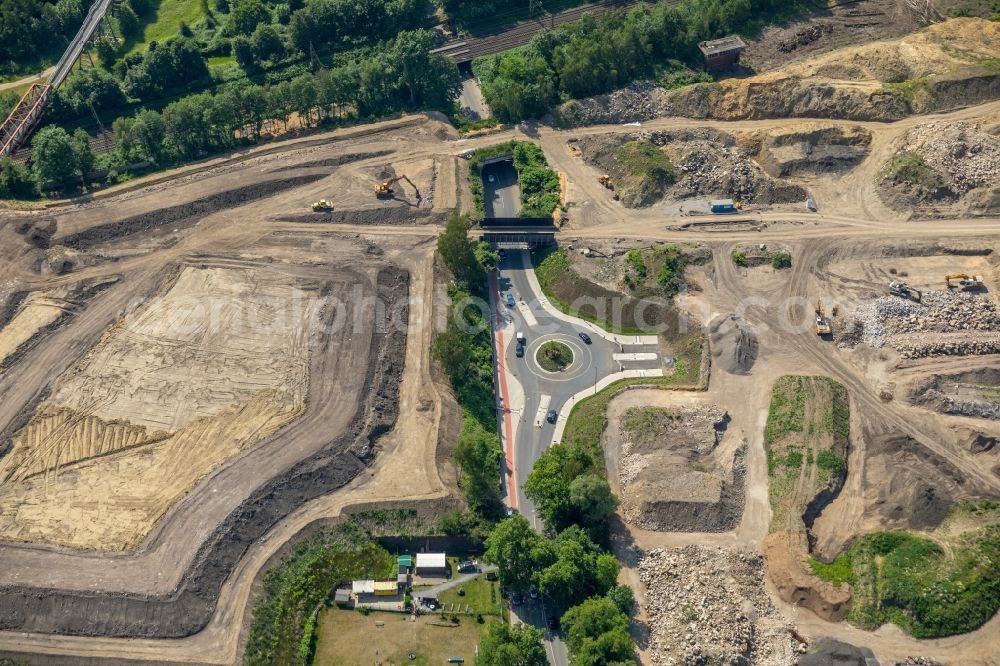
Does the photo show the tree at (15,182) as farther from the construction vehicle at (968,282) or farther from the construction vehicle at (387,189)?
the construction vehicle at (968,282)

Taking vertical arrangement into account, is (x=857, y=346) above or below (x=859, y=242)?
below

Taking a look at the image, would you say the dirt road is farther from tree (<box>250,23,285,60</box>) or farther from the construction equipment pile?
tree (<box>250,23,285,60</box>)

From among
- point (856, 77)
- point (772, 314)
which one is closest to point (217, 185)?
point (772, 314)

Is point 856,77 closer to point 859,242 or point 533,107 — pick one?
point 859,242

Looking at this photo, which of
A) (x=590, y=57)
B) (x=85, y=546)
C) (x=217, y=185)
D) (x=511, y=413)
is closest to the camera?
(x=85, y=546)

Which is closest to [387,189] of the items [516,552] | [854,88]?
[516,552]

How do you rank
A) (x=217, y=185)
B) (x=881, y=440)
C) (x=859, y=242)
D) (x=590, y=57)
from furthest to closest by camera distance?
(x=590, y=57) → (x=217, y=185) → (x=859, y=242) → (x=881, y=440)

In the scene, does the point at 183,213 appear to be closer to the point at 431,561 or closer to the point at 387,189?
the point at 387,189
